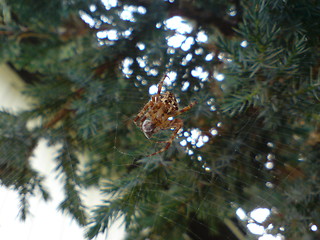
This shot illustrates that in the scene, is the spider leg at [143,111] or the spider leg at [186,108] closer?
the spider leg at [186,108]

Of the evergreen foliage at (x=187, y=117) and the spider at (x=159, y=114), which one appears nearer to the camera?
the evergreen foliage at (x=187, y=117)

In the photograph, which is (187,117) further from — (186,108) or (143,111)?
(143,111)

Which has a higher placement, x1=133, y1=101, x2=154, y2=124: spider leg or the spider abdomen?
the spider abdomen

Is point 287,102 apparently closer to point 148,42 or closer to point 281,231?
point 281,231

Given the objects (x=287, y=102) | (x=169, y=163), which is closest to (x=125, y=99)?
(x=169, y=163)

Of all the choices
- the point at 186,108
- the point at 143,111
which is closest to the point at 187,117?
the point at 186,108

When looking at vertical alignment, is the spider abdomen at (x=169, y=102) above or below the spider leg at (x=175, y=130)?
above
